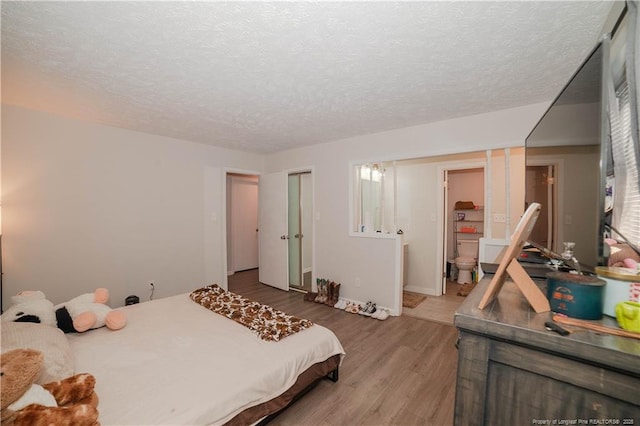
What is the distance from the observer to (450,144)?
2908mm

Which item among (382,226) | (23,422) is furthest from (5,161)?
(382,226)

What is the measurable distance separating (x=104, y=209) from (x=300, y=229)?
278 centimetres

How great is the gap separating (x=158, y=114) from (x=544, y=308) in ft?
11.2

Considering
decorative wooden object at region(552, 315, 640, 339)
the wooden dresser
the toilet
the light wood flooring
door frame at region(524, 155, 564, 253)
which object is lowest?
the light wood flooring

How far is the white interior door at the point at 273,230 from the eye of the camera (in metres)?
4.44

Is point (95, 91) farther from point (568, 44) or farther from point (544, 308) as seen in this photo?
point (568, 44)

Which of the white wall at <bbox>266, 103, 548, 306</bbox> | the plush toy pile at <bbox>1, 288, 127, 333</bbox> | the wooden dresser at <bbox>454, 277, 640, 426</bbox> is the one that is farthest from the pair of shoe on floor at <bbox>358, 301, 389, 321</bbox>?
the plush toy pile at <bbox>1, 288, 127, 333</bbox>

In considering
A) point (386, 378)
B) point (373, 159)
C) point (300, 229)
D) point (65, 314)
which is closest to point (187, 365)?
point (65, 314)

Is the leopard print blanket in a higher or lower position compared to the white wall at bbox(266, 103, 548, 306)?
lower

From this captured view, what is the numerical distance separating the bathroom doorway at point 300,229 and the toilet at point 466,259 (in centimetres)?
284

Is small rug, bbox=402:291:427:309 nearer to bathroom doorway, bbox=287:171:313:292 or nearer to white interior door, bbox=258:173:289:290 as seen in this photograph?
bathroom doorway, bbox=287:171:313:292

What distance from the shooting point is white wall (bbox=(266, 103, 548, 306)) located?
266 centimetres

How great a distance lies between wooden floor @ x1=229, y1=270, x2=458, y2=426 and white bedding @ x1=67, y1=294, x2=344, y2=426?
33cm

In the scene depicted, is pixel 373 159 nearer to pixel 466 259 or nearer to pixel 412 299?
pixel 412 299
